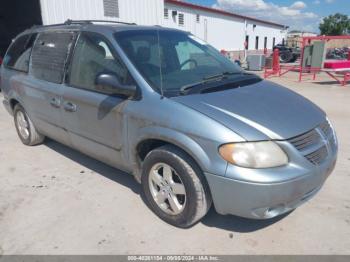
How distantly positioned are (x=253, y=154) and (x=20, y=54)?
13.1ft

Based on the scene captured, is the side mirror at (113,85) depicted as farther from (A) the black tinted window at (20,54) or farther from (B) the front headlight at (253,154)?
(A) the black tinted window at (20,54)

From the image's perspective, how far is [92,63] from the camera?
3.38 metres

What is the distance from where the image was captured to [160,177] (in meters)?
2.90

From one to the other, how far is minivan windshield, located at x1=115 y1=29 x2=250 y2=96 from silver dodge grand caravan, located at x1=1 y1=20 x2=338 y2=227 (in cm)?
1

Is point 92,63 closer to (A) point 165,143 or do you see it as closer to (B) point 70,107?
(B) point 70,107

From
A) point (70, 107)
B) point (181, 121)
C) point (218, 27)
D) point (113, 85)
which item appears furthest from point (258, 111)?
point (218, 27)

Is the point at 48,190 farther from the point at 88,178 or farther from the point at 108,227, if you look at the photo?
the point at 108,227

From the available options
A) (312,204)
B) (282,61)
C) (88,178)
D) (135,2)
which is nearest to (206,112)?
(312,204)

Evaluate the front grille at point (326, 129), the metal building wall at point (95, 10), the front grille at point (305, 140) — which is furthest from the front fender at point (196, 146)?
the metal building wall at point (95, 10)

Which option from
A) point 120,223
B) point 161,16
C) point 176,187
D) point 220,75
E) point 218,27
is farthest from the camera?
point 218,27

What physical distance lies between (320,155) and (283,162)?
447mm

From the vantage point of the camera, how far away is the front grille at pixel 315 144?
8.06ft

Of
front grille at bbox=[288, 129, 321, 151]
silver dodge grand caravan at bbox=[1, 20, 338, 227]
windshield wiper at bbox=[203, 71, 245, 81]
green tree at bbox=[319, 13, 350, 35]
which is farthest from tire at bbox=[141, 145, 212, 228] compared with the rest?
green tree at bbox=[319, 13, 350, 35]

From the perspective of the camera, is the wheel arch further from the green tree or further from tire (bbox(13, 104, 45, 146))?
the green tree
